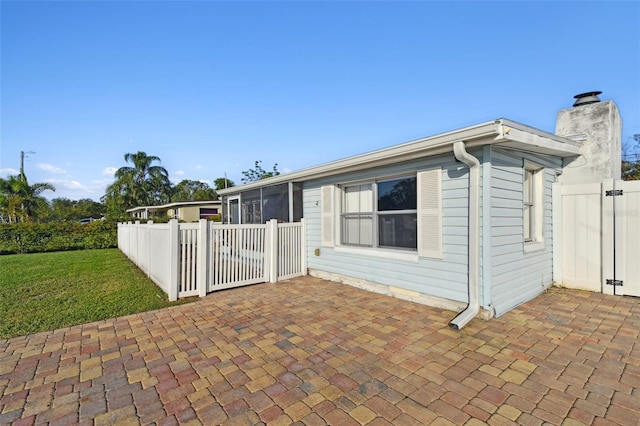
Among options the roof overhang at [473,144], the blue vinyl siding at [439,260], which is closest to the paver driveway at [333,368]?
the blue vinyl siding at [439,260]

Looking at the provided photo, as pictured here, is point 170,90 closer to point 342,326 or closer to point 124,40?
point 124,40

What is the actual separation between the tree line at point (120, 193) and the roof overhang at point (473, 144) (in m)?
18.1

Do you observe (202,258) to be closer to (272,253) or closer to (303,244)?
(272,253)

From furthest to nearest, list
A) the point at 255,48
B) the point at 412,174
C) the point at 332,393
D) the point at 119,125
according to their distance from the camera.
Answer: the point at 119,125 → the point at 255,48 → the point at 412,174 → the point at 332,393

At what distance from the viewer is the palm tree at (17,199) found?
53.1ft

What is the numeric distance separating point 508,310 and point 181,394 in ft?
13.7

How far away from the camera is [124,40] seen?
271 inches

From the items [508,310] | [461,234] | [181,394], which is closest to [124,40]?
[181,394]

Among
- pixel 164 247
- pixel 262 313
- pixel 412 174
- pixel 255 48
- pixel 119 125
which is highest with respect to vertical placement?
pixel 255 48

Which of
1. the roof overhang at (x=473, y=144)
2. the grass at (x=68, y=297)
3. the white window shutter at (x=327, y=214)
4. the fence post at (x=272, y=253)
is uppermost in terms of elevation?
the roof overhang at (x=473, y=144)

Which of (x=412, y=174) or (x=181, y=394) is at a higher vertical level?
(x=412, y=174)

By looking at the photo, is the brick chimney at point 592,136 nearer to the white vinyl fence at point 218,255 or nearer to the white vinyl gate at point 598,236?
the white vinyl gate at point 598,236

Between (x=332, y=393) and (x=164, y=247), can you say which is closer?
(x=332, y=393)

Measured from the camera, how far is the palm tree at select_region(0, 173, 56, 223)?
1619 cm
